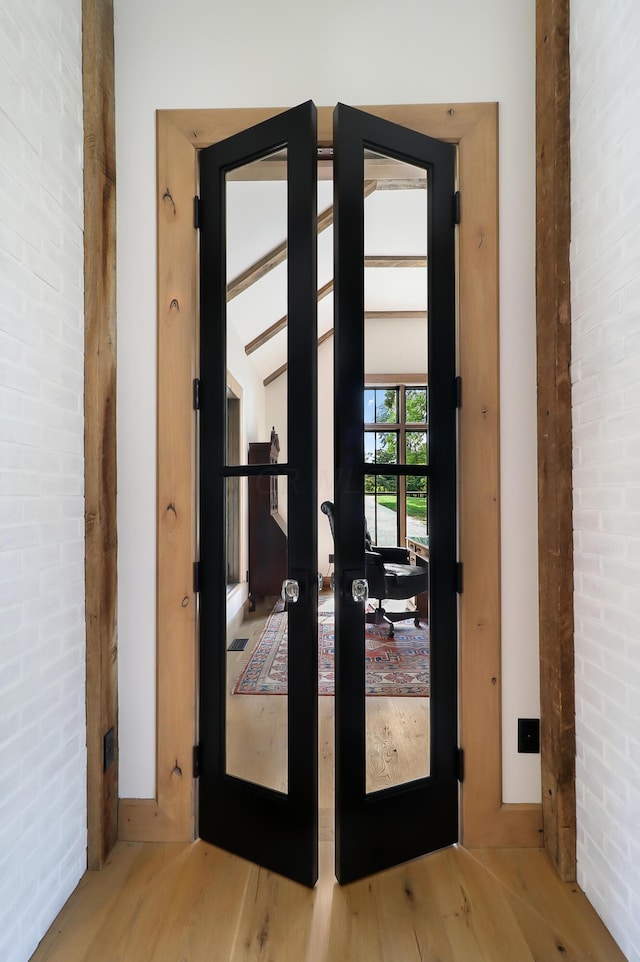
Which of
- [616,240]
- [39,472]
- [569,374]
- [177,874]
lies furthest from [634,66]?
[177,874]

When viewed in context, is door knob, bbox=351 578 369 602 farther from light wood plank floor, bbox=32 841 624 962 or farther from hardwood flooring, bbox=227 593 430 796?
light wood plank floor, bbox=32 841 624 962

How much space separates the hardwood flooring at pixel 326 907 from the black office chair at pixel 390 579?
26 cm

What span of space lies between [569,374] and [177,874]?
75.8 inches

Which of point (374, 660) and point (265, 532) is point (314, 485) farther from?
point (374, 660)

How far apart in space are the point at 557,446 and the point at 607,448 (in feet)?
0.63

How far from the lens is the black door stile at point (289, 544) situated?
1514mm

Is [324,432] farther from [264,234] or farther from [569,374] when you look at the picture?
[569,374]

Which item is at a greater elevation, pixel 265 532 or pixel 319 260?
pixel 319 260

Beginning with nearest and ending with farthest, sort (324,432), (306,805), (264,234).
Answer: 1. (306,805)
2. (264,234)
3. (324,432)

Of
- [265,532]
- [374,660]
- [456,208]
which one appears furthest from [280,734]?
[456,208]

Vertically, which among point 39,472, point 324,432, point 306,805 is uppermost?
point 324,432

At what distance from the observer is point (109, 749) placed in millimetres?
1626

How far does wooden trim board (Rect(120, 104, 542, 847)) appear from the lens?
166cm

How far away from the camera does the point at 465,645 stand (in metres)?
1.66
